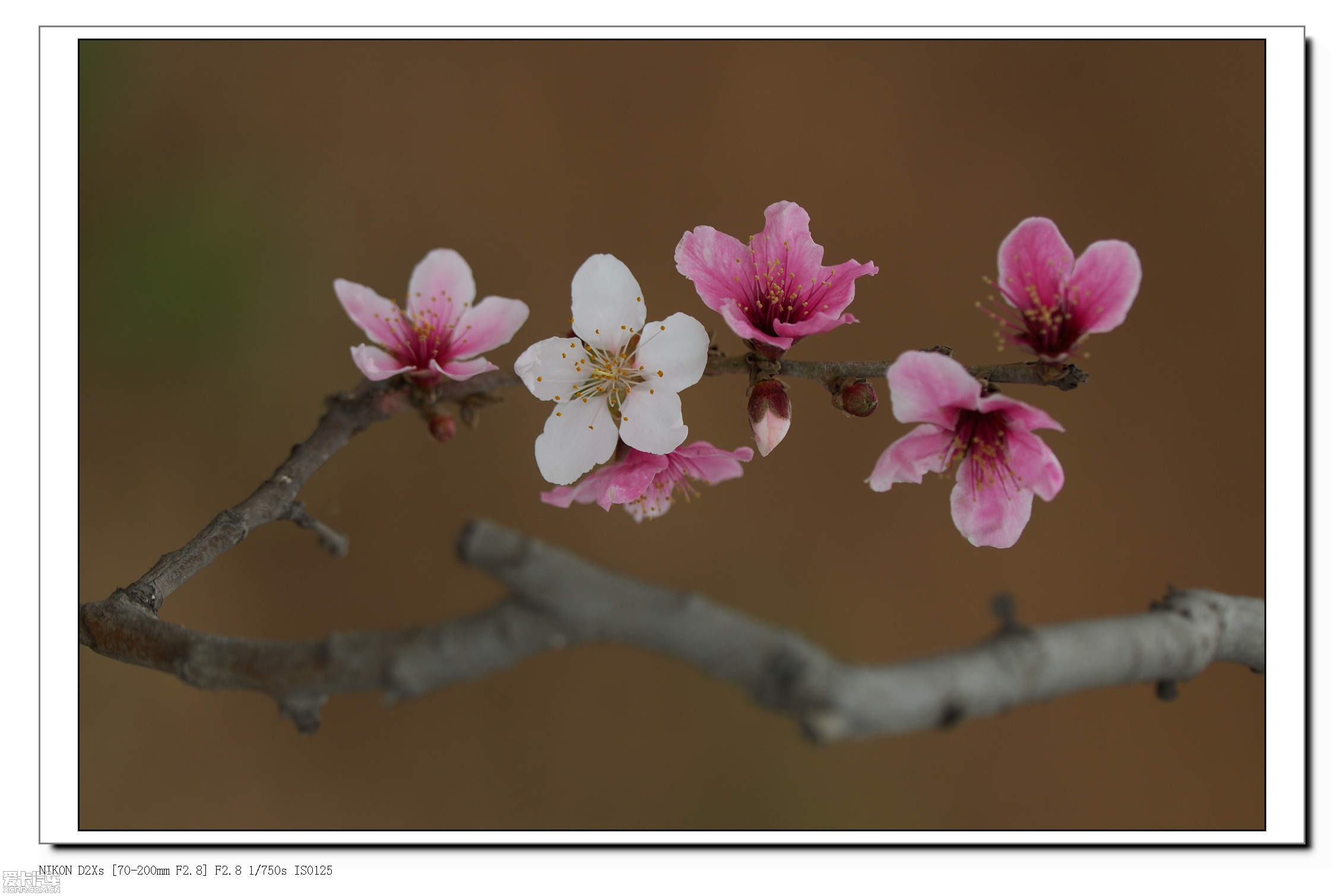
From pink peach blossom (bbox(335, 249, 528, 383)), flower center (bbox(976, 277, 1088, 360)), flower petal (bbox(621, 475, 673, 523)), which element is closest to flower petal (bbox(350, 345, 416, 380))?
pink peach blossom (bbox(335, 249, 528, 383))

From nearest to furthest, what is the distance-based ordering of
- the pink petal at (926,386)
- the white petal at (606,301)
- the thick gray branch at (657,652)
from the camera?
the thick gray branch at (657,652) → the pink petal at (926,386) → the white petal at (606,301)

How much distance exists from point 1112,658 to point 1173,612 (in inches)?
4.6

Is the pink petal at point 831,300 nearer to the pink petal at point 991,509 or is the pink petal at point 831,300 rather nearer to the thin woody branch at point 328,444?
the thin woody branch at point 328,444

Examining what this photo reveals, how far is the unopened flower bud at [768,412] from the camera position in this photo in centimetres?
60

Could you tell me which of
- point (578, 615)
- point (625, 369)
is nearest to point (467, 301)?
point (625, 369)

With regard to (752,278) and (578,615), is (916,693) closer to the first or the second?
(578,615)

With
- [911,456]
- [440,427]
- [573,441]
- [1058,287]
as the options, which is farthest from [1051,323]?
[440,427]

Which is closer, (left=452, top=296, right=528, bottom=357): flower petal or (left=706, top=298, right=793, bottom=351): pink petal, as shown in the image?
(left=706, top=298, right=793, bottom=351): pink petal

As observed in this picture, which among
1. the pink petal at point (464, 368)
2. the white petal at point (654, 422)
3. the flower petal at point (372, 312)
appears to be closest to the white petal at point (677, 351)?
the white petal at point (654, 422)

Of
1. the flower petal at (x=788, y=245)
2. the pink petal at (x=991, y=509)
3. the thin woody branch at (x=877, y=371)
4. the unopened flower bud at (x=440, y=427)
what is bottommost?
the pink petal at (x=991, y=509)

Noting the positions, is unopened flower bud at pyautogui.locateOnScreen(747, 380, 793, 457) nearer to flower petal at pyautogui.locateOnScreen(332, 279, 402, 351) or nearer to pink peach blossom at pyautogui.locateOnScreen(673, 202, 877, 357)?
pink peach blossom at pyautogui.locateOnScreen(673, 202, 877, 357)

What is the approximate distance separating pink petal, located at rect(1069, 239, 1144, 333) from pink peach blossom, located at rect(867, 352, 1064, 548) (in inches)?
3.0

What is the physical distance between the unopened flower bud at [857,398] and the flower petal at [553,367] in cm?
18

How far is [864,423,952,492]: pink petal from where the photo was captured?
0.56 metres
